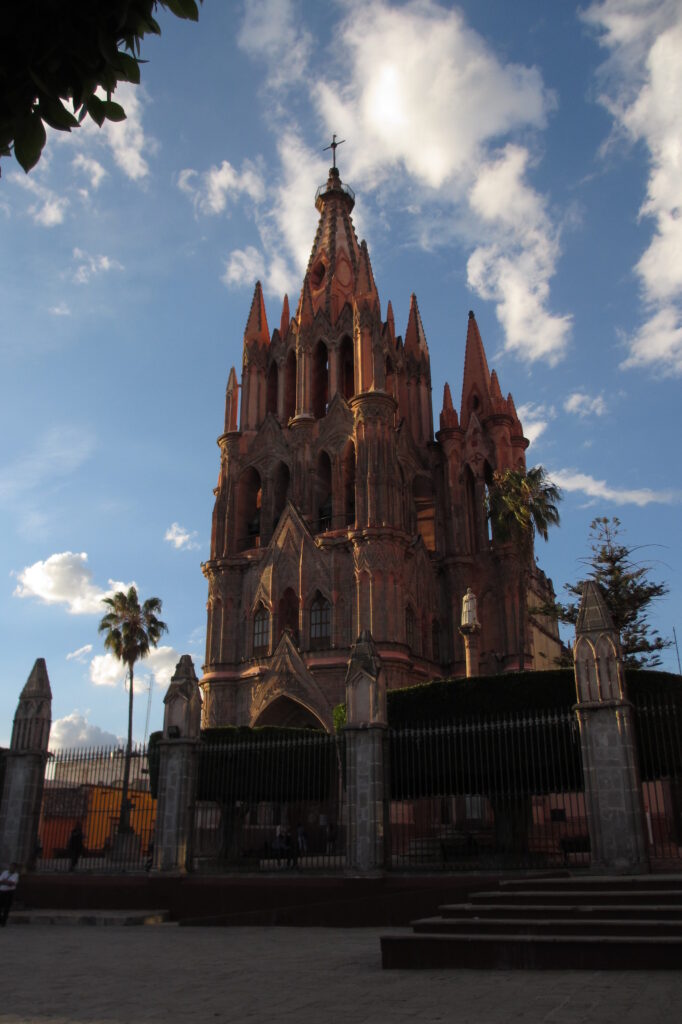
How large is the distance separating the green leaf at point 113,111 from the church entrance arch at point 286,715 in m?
33.3

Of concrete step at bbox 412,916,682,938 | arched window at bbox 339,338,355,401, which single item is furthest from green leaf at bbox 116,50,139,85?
arched window at bbox 339,338,355,401

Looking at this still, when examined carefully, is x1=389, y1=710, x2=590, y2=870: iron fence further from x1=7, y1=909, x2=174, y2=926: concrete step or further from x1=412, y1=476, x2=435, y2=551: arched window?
x1=412, y1=476, x2=435, y2=551: arched window

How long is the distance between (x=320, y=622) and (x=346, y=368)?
545 inches

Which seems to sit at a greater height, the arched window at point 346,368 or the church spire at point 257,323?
the church spire at point 257,323

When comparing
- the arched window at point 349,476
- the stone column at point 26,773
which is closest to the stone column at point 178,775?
the stone column at point 26,773

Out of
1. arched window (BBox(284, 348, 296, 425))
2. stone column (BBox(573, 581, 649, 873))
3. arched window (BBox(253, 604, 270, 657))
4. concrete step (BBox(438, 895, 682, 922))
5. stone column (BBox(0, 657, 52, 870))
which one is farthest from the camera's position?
arched window (BBox(284, 348, 296, 425))

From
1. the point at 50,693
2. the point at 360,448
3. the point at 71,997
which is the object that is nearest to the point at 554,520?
the point at 360,448

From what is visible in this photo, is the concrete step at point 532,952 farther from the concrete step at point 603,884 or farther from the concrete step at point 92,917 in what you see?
the concrete step at point 92,917

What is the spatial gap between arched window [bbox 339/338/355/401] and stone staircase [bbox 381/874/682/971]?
1379 inches

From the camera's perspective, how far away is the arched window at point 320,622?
37344 millimetres

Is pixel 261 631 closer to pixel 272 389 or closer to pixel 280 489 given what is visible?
pixel 280 489

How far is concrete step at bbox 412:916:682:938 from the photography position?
8.80 m

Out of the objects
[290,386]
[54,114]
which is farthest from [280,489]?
[54,114]

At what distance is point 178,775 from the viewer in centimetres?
1827
